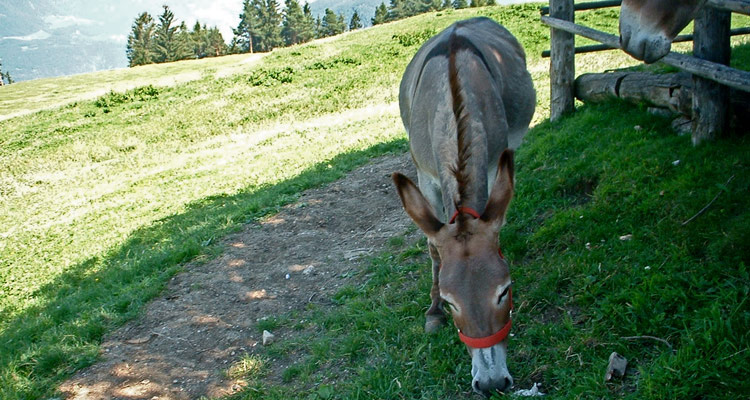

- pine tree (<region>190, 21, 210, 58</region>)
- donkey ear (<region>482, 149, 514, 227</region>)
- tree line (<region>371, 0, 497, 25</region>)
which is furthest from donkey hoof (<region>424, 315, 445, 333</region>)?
pine tree (<region>190, 21, 210, 58</region>)

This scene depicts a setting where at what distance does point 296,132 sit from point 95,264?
761cm

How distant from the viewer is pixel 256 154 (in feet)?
42.7

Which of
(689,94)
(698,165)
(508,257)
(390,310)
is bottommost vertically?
(390,310)

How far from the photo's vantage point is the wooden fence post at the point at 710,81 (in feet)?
15.2

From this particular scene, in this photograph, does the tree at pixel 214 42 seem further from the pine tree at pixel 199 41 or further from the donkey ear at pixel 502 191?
the donkey ear at pixel 502 191

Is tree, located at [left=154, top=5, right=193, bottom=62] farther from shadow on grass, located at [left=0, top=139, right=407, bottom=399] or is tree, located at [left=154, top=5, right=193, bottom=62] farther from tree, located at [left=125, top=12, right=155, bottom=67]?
shadow on grass, located at [left=0, top=139, right=407, bottom=399]

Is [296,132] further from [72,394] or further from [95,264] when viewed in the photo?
[72,394]

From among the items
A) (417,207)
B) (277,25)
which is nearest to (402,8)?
(277,25)

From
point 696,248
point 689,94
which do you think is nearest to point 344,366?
point 696,248

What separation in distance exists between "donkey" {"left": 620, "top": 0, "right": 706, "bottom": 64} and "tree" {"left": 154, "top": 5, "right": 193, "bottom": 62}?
75.3m

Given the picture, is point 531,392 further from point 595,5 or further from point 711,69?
point 595,5

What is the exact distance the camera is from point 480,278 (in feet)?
9.18

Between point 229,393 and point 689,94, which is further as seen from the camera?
point 689,94

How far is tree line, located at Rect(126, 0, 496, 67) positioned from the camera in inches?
2854
